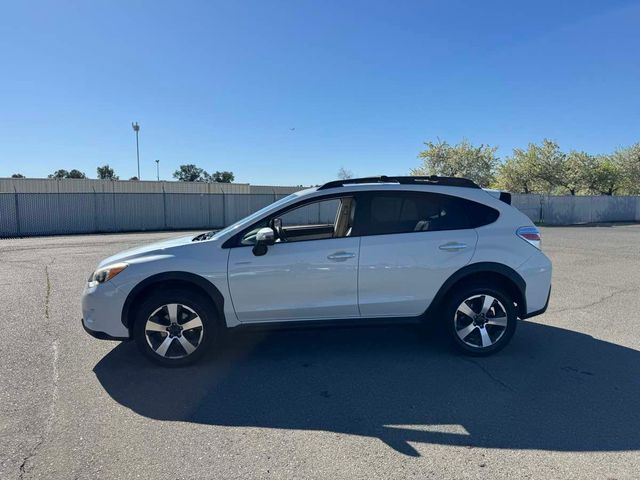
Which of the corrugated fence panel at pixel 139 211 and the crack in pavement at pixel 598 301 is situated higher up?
the corrugated fence panel at pixel 139 211

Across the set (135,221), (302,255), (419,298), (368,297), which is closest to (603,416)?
(419,298)

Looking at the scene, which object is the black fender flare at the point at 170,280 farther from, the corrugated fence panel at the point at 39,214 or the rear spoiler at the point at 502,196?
the corrugated fence panel at the point at 39,214

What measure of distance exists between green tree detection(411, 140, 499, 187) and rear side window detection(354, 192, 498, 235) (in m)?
45.1

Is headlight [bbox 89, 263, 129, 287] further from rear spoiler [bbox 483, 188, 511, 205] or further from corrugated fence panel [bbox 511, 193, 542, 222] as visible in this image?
corrugated fence panel [bbox 511, 193, 542, 222]

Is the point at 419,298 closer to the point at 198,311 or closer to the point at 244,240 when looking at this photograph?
the point at 244,240

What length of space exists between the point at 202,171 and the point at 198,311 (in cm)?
10264

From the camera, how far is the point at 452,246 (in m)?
4.45

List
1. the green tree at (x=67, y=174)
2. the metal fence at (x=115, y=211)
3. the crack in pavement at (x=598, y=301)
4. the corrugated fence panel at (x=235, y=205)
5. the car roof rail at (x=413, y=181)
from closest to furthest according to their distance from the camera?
the car roof rail at (x=413, y=181) → the crack in pavement at (x=598, y=301) → the metal fence at (x=115, y=211) → the corrugated fence panel at (x=235, y=205) → the green tree at (x=67, y=174)

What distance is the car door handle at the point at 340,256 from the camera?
169 inches

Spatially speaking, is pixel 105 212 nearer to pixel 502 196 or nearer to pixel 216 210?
pixel 216 210

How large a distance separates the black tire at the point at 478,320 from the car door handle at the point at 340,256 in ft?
3.82

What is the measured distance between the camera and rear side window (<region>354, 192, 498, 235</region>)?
447cm

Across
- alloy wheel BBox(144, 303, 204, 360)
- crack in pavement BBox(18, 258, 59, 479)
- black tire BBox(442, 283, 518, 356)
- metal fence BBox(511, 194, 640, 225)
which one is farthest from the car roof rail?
metal fence BBox(511, 194, 640, 225)

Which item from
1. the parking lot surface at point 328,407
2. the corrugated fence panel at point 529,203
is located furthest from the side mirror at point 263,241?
the corrugated fence panel at point 529,203
